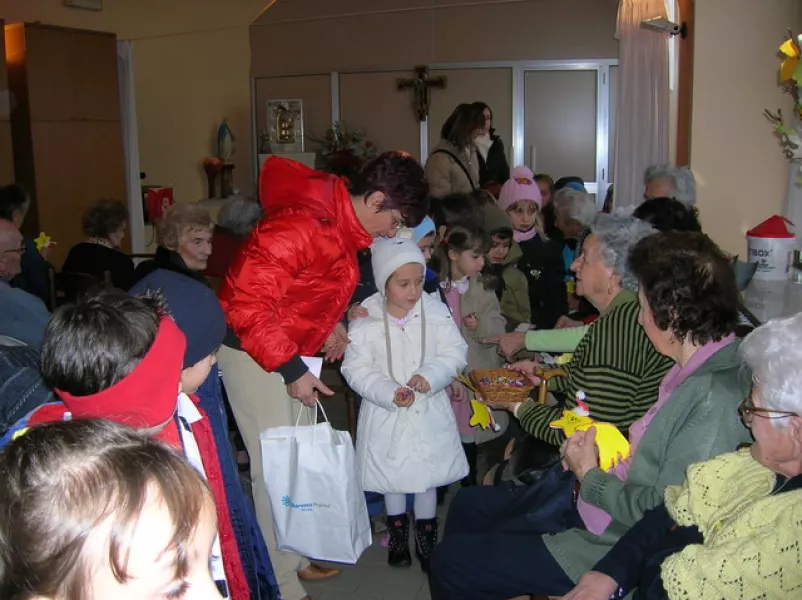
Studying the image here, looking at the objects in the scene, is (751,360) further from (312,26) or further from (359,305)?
(312,26)

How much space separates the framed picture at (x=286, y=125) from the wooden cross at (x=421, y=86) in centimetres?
125

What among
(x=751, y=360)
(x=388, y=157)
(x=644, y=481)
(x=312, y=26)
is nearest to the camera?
(x=751, y=360)

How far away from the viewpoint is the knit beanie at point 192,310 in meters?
1.90

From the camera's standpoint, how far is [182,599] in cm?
93

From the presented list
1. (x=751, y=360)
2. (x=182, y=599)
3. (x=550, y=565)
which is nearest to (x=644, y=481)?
(x=550, y=565)

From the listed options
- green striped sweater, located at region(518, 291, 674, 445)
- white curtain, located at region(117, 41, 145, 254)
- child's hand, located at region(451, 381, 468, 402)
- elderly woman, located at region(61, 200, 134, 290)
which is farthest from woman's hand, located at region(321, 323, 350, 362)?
white curtain, located at region(117, 41, 145, 254)

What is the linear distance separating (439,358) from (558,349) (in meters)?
0.53

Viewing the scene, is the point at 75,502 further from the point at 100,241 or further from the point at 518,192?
the point at 518,192

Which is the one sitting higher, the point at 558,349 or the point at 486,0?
the point at 486,0

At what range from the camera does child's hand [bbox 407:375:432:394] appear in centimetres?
307

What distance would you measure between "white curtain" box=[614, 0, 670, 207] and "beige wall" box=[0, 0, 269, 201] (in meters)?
4.76

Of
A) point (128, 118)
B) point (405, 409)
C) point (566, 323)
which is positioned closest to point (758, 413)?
point (405, 409)

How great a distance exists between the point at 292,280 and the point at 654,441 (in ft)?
4.08

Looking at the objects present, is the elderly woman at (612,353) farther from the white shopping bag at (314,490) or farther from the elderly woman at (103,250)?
the elderly woman at (103,250)
